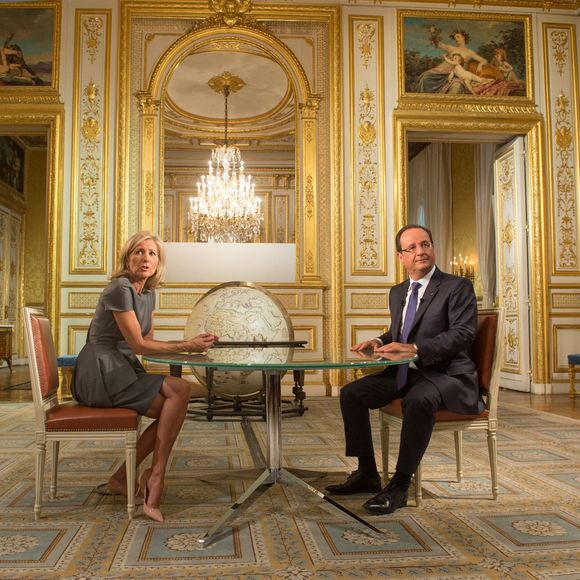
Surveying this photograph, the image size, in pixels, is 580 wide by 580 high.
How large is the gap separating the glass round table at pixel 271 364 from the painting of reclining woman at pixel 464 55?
20.8 ft

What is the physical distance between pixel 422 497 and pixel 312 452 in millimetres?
1285

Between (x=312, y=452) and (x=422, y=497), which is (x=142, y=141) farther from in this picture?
(x=422, y=497)

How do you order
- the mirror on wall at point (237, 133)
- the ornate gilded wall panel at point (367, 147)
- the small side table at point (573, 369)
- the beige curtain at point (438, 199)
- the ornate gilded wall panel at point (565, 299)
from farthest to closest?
1. the beige curtain at point (438, 199)
2. the mirror on wall at point (237, 133)
3. the ornate gilded wall panel at point (565, 299)
4. the ornate gilded wall panel at point (367, 147)
5. the small side table at point (573, 369)

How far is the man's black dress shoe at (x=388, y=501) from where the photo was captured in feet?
9.41

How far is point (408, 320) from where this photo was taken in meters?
3.36

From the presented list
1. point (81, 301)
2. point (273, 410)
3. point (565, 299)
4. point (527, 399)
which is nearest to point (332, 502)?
point (273, 410)

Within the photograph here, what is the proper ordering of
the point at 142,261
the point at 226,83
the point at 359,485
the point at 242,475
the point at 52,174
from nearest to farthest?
1. the point at 142,261
2. the point at 359,485
3. the point at 242,475
4. the point at 52,174
5. the point at 226,83

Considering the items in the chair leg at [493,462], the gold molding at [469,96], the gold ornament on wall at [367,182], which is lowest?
the chair leg at [493,462]

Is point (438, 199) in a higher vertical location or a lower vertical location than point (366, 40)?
lower

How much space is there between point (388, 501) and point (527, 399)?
5300 mm

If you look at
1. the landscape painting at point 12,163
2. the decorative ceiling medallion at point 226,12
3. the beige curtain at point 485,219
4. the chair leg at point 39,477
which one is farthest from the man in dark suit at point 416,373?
the landscape painting at point 12,163

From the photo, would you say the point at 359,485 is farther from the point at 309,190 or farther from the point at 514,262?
the point at 514,262

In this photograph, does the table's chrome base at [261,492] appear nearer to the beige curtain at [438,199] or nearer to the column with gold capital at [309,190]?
the column with gold capital at [309,190]

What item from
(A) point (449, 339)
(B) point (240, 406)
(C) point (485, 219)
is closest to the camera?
(A) point (449, 339)
